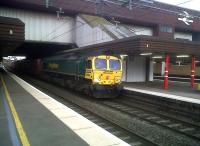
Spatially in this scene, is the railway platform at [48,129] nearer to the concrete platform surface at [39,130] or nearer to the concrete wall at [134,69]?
the concrete platform surface at [39,130]

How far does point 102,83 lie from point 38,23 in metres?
21.3

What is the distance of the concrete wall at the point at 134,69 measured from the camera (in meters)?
25.0

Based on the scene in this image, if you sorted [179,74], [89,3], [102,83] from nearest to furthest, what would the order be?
[102,83] < [179,74] < [89,3]

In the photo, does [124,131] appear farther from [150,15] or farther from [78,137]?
[150,15]

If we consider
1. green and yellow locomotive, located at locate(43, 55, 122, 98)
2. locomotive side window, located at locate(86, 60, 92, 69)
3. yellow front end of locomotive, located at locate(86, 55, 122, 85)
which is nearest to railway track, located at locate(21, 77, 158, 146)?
green and yellow locomotive, located at locate(43, 55, 122, 98)

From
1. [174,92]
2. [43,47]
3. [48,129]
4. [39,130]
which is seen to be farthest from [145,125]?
[43,47]

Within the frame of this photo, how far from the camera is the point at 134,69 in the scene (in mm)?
25594

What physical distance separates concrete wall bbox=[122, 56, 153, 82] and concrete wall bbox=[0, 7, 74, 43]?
14451mm

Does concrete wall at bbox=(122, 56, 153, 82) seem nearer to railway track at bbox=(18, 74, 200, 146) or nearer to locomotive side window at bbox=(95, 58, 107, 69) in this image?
locomotive side window at bbox=(95, 58, 107, 69)

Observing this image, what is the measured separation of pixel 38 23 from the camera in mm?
34688

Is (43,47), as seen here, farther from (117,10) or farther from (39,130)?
(39,130)

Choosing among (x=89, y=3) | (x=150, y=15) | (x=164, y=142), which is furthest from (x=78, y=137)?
(x=150, y=15)

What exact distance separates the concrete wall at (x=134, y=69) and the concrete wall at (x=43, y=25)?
47.4 feet

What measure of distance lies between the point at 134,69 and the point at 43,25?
1588 cm
